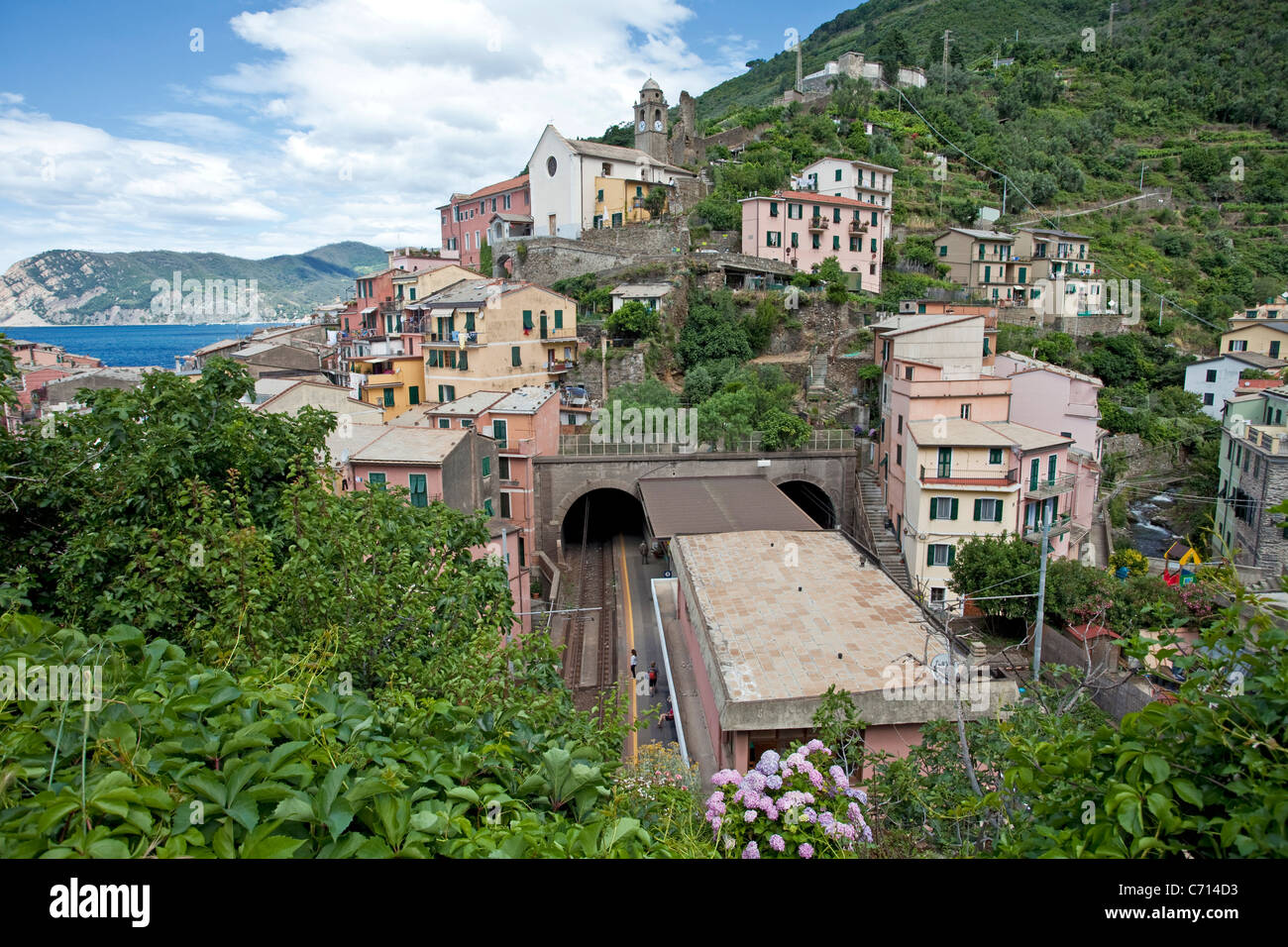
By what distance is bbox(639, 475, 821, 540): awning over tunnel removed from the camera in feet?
85.2

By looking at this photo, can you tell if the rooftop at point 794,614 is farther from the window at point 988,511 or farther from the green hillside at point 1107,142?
the green hillside at point 1107,142

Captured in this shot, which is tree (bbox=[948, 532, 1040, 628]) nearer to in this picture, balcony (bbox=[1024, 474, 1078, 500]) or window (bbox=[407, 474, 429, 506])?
balcony (bbox=[1024, 474, 1078, 500])

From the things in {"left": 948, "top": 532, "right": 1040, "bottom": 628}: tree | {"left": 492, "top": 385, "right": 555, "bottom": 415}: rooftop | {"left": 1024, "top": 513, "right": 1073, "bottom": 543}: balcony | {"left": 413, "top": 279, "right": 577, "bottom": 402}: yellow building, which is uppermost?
{"left": 413, "top": 279, "right": 577, "bottom": 402}: yellow building

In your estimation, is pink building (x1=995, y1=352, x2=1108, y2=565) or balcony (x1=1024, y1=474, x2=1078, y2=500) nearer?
balcony (x1=1024, y1=474, x2=1078, y2=500)

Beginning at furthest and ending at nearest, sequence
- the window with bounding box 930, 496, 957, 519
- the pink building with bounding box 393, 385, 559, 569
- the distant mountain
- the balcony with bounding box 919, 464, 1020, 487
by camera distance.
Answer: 1. the distant mountain
2. the pink building with bounding box 393, 385, 559, 569
3. the window with bounding box 930, 496, 957, 519
4. the balcony with bounding box 919, 464, 1020, 487

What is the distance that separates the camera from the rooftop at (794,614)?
14297 millimetres

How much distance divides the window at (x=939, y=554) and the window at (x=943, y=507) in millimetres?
998

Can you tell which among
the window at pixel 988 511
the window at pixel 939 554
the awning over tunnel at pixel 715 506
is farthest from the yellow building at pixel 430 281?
the window at pixel 988 511

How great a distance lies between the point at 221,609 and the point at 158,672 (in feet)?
10.7

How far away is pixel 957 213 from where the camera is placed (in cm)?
6062

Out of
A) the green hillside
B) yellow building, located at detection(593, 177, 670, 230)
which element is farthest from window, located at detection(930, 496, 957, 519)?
yellow building, located at detection(593, 177, 670, 230)

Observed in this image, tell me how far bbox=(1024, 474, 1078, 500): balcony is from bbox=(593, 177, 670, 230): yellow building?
34.5 metres

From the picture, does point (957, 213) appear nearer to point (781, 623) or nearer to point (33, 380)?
point (781, 623)

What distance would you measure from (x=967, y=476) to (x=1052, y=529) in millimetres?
3295
